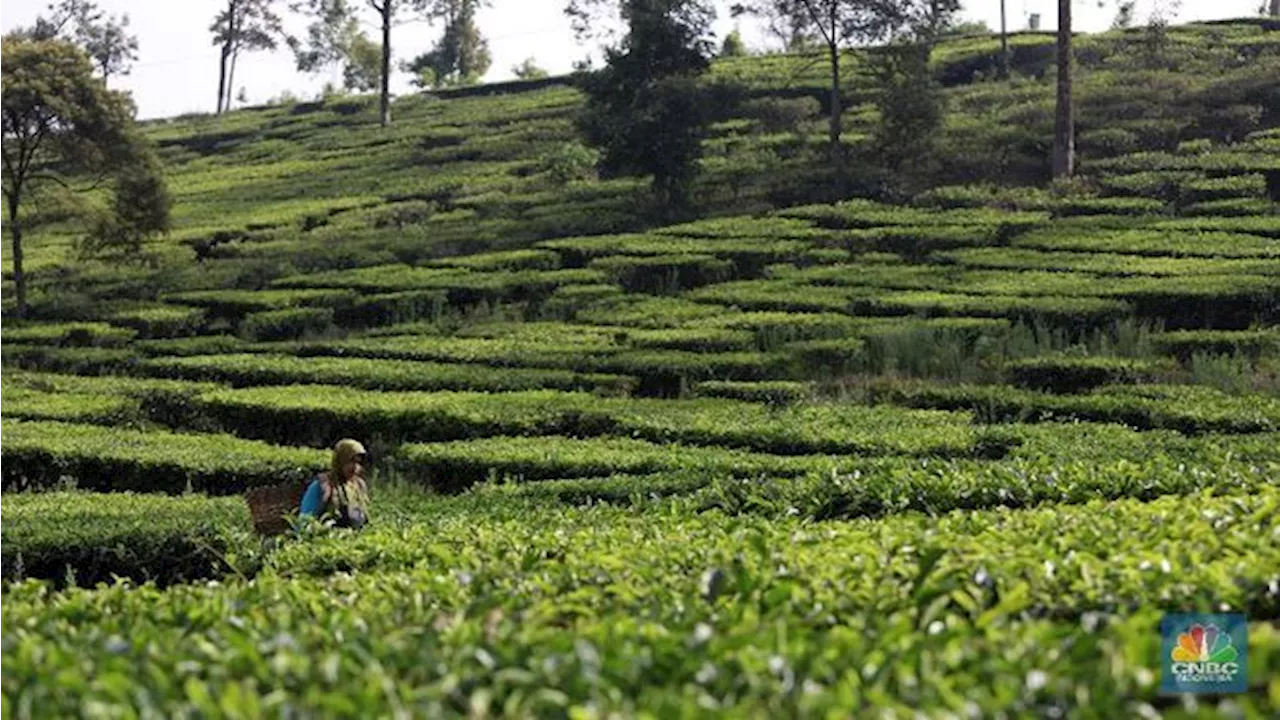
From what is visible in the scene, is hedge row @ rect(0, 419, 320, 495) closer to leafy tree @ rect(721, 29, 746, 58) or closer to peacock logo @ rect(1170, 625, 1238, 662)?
peacock logo @ rect(1170, 625, 1238, 662)

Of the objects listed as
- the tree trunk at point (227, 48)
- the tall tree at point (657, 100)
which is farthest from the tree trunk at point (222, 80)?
the tall tree at point (657, 100)

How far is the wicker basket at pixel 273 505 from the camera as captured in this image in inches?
450

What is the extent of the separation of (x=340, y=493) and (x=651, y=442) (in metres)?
5.03

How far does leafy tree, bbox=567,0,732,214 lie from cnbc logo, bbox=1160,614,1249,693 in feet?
90.1

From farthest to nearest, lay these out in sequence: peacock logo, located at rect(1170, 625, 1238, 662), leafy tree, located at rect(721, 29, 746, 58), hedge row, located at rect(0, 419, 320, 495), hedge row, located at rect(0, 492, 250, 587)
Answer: leafy tree, located at rect(721, 29, 746, 58)
hedge row, located at rect(0, 419, 320, 495)
hedge row, located at rect(0, 492, 250, 587)
peacock logo, located at rect(1170, 625, 1238, 662)

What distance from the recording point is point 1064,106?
3103 cm

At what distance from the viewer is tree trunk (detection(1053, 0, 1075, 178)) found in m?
30.5

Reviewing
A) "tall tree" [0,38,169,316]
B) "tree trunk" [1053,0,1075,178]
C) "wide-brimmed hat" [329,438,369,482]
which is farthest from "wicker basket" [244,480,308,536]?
"tree trunk" [1053,0,1075,178]

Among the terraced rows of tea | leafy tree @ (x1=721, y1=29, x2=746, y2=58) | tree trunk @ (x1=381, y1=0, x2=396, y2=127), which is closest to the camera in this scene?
the terraced rows of tea

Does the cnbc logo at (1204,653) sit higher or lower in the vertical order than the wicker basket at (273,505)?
higher

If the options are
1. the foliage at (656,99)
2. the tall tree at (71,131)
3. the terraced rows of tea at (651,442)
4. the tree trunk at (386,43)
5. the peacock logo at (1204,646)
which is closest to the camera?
the terraced rows of tea at (651,442)

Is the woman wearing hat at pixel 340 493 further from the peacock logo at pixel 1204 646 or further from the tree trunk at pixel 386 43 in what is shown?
the tree trunk at pixel 386 43

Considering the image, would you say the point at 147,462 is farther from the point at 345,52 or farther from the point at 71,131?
the point at 345,52

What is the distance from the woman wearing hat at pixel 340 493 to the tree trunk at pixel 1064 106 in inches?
886
